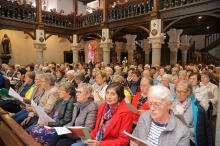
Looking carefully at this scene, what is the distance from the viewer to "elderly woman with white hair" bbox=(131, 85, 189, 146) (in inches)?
61.9

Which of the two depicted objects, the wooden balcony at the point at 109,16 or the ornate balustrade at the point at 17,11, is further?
the ornate balustrade at the point at 17,11

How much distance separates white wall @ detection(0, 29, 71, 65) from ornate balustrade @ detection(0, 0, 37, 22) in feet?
9.45

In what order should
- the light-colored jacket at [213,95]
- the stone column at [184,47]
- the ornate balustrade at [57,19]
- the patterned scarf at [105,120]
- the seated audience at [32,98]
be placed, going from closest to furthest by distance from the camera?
the patterned scarf at [105,120] < the seated audience at [32,98] < the light-colored jacket at [213,95] < the ornate balustrade at [57,19] < the stone column at [184,47]

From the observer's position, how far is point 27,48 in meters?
13.9

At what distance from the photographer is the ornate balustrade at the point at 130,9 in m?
9.02

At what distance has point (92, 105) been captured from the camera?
8.15 ft

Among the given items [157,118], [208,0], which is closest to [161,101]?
[157,118]

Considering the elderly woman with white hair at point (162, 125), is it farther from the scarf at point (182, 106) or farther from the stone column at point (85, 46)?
the stone column at point (85, 46)

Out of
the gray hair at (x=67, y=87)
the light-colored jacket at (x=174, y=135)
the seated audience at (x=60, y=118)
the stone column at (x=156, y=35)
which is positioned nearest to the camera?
the light-colored jacket at (x=174, y=135)

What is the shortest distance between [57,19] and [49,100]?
10.7 m

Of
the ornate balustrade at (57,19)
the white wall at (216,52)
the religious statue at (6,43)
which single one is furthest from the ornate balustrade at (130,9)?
the white wall at (216,52)

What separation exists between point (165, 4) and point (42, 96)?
7.20 meters

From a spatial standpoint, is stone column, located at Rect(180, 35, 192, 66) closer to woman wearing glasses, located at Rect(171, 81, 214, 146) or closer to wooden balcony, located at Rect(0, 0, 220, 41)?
wooden balcony, located at Rect(0, 0, 220, 41)

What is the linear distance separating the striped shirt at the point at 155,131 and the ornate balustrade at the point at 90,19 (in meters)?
10.5
